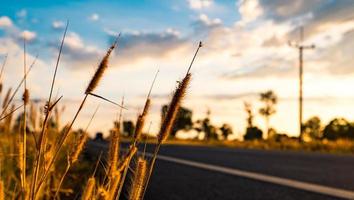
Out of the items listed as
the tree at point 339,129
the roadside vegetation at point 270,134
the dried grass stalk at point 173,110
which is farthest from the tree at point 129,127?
the tree at point 339,129

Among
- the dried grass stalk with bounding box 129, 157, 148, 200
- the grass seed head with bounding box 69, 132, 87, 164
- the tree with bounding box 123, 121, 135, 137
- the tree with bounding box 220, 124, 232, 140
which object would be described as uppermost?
the tree with bounding box 220, 124, 232, 140

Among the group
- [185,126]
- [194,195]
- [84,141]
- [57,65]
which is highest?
[185,126]

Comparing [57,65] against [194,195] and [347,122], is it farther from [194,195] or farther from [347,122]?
[347,122]

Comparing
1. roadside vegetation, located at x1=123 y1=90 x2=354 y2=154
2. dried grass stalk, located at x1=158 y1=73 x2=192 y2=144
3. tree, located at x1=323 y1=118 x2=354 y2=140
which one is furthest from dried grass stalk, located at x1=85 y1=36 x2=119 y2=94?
tree, located at x1=323 y1=118 x2=354 y2=140

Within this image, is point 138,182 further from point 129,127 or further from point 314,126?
point 314,126

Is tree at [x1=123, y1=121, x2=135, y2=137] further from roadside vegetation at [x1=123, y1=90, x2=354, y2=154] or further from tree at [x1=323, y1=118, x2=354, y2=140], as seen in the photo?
tree at [x1=323, y1=118, x2=354, y2=140]

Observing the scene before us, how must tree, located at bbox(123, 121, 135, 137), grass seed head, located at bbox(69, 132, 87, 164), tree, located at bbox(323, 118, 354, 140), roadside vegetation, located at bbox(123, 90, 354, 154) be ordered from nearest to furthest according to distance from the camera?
1. grass seed head, located at bbox(69, 132, 87, 164)
2. tree, located at bbox(123, 121, 135, 137)
3. roadside vegetation, located at bbox(123, 90, 354, 154)
4. tree, located at bbox(323, 118, 354, 140)

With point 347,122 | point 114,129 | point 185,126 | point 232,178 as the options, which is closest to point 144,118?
point 114,129

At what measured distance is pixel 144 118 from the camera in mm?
1496

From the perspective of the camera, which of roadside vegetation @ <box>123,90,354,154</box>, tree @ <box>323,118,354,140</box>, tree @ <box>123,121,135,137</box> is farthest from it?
tree @ <box>323,118,354,140</box>

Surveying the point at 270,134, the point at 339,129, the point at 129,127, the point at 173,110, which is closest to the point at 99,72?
the point at 173,110

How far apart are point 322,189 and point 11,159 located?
291 cm

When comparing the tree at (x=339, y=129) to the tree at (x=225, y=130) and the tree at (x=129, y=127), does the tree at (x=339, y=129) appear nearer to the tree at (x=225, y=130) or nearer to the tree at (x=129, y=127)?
the tree at (x=225, y=130)

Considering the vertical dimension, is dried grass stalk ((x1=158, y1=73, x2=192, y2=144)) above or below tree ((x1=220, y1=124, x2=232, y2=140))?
below
